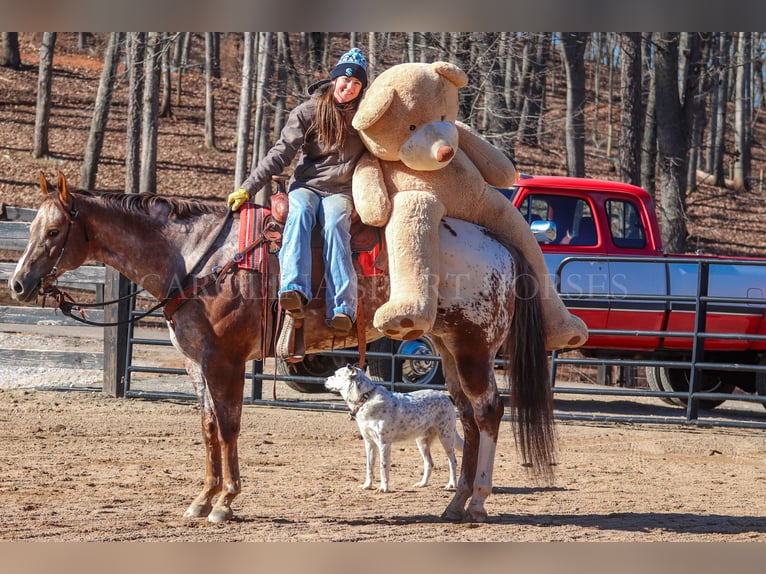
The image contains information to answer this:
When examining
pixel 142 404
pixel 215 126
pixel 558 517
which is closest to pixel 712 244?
pixel 215 126

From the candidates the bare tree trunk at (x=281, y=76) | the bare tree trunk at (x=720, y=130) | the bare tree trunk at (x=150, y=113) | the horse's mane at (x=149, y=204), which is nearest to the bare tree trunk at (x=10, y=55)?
the bare tree trunk at (x=281, y=76)

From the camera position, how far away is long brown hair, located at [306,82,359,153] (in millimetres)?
5543

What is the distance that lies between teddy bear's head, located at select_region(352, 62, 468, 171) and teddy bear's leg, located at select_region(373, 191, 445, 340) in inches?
10.1

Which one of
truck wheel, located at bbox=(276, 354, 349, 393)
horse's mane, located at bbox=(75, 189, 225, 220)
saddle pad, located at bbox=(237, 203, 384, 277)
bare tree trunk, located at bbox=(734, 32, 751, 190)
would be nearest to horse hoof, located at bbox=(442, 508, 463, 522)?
saddle pad, located at bbox=(237, 203, 384, 277)

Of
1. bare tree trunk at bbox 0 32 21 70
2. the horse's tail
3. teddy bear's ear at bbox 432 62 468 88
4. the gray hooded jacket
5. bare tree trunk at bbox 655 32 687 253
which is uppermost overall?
bare tree trunk at bbox 0 32 21 70

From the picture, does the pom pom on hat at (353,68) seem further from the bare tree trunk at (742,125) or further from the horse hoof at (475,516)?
the bare tree trunk at (742,125)

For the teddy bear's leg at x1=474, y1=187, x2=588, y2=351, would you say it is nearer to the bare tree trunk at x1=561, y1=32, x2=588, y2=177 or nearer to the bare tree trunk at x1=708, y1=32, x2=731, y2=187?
the bare tree trunk at x1=561, y1=32, x2=588, y2=177

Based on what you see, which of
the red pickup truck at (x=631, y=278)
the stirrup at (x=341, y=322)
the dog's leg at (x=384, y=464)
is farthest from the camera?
the red pickup truck at (x=631, y=278)

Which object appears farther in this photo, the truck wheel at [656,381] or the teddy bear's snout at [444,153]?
the truck wheel at [656,381]

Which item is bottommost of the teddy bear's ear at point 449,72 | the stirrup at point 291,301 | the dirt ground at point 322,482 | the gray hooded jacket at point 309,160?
the dirt ground at point 322,482

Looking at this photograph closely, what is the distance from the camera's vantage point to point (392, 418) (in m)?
6.60

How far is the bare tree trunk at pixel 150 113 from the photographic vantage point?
19.2m

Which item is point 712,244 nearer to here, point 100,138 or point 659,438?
point 100,138

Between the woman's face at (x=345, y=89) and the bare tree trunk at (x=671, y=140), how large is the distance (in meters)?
12.5
